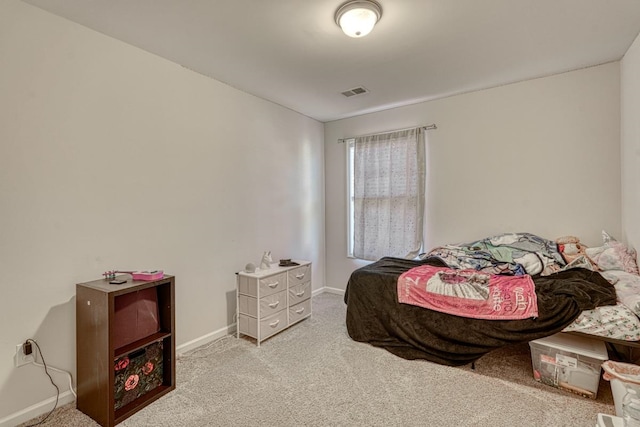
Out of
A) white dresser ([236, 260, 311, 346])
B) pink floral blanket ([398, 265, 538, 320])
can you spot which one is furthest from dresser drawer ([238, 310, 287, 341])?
pink floral blanket ([398, 265, 538, 320])

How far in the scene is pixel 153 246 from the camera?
7.75 feet

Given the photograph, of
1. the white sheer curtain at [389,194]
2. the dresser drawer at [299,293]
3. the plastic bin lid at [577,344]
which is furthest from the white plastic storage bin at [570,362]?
the dresser drawer at [299,293]

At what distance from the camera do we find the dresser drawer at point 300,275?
3.02 m

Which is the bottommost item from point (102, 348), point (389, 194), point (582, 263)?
point (102, 348)

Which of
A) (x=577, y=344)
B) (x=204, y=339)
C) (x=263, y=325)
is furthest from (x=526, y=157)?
(x=204, y=339)

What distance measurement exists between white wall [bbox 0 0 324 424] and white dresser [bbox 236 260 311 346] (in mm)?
264

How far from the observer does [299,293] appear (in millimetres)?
3113

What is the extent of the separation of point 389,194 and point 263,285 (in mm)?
1898

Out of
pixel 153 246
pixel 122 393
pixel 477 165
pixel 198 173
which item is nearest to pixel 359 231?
pixel 477 165

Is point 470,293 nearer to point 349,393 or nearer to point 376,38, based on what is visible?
point 349,393

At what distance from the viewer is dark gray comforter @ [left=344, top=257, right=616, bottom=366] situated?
6.42 ft

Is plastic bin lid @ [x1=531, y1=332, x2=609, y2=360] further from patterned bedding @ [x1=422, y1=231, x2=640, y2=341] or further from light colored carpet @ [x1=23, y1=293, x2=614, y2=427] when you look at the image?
light colored carpet @ [x1=23, y1=293, x2=614, y2=427]

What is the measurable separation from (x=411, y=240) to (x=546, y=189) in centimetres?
138

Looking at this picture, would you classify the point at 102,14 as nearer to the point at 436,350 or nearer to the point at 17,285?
the point at 17,285
